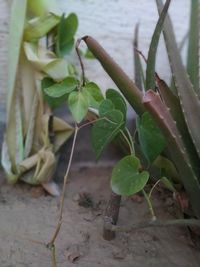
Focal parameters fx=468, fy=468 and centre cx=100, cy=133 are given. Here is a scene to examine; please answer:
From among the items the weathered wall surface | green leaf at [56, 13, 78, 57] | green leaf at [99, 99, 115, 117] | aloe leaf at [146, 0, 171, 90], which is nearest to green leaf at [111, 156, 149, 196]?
green leaf at [99, 99, 115, 117]

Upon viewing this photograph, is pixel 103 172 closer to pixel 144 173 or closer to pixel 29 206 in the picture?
pixel 29 206

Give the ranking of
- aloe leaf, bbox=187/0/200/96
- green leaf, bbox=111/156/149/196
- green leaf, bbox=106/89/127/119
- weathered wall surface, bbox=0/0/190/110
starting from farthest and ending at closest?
weathered wall surface, bbox=0/0/190/110, aloe leaf, bbox=187/0/200/96, green leaf, bbox=106/89/127/119, green leaf, bbox=111/156/149/196

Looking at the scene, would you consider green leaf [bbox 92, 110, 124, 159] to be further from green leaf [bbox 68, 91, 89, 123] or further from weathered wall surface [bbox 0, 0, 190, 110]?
weathered wall surface [bbox 0, 0, 190, 110]

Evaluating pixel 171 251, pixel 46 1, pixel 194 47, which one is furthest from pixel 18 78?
pixel 171 251

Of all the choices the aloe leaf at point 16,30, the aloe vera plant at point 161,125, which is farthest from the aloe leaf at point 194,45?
the aloe leaf at point 16,30

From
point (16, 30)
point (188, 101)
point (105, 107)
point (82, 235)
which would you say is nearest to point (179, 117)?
point (188, 101)

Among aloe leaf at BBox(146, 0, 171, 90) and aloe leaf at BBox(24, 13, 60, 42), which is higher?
aloe leaf at BBox(146, 0, 171, 90)
